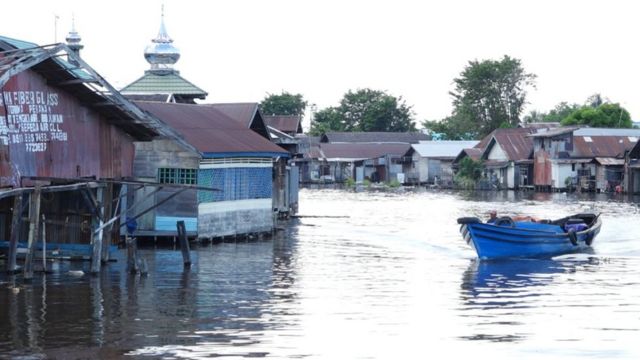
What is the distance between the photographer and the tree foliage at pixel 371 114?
132 meters

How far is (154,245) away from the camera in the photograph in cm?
3222

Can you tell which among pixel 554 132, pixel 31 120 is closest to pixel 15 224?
pixel 31 120

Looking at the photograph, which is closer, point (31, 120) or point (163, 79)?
point (31, 120)

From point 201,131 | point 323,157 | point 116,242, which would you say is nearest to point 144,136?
point 116,242

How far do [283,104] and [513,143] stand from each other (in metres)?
35.1

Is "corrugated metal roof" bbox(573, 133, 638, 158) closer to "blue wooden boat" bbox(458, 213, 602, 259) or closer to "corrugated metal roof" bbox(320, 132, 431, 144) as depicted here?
"corrugated metal roof" bbox(320, 132, 431, 144)

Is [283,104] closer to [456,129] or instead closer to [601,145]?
[456,129]

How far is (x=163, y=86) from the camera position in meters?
46.2

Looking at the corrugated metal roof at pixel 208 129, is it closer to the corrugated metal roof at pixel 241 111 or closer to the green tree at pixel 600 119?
the corrugated metal roof at pixel 241 111

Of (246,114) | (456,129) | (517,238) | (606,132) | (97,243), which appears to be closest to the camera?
(97,243)

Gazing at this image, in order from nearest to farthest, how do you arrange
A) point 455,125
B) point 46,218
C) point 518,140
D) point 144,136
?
1. point 46,218
2. point 144,136
3. point 518,140
4. point 455,125

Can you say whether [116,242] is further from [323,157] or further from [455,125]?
[455,125]

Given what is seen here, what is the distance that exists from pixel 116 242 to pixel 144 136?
9.34ft

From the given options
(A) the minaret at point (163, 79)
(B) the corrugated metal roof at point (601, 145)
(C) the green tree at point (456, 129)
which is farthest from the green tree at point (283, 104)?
(A) the minaret at point (163, 79)
